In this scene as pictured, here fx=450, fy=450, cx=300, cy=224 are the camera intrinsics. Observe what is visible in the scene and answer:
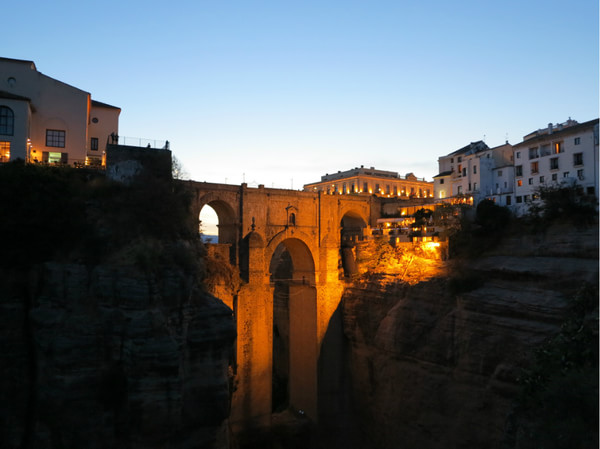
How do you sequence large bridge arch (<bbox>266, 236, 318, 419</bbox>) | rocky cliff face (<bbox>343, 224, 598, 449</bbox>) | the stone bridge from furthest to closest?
large bridge arch (<bbox>266, 236, 318, 419</bbox>)
the stone bridge
rocky cliff face (<bbox>343, 224, 598, 449</bbox>)

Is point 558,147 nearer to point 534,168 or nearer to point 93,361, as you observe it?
A: point 534,168

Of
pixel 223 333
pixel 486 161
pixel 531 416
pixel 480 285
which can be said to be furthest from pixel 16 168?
pixel 486 161

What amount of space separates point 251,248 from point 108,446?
55.4 ft

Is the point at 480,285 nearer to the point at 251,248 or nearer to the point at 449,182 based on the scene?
the point at 251,248

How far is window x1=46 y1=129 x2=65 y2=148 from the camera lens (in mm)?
27078

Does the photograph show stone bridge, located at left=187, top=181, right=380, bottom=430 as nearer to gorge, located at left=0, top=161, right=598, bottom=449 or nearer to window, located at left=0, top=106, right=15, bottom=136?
gorge, located at left=0, top=161, right=598, bottom=449

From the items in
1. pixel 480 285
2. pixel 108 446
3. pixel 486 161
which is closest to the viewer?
pixel 108 446

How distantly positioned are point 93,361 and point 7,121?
1668 centimetres

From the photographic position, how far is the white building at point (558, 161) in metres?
29.8

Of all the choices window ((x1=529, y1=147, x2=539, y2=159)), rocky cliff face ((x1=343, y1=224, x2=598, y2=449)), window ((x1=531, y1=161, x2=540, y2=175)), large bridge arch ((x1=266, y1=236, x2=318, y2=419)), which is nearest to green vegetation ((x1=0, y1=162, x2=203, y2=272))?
large bridge arch ((x1=266, y1=236, x2=318, y2=419))

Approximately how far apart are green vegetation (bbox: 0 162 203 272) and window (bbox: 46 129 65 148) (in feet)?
30.9

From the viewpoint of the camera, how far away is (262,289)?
101 feet

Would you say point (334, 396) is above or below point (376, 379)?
below

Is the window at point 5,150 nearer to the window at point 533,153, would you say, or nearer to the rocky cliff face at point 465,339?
the rocky cliff face at point 465,339
